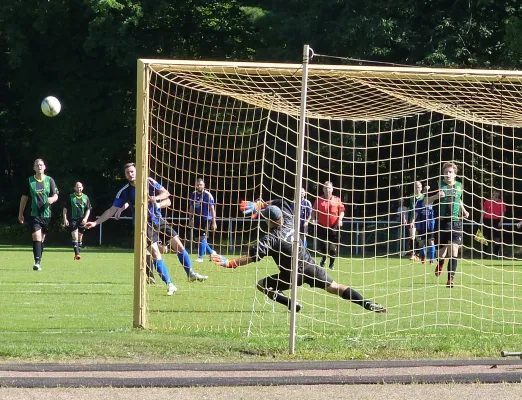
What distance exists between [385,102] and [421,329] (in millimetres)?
3527

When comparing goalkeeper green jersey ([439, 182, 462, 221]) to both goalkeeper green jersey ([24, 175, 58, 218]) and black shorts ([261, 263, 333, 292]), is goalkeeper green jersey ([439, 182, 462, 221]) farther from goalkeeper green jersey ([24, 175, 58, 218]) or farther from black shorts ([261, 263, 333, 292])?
goalkeeper green jersey ([24, 175, 58, 218])

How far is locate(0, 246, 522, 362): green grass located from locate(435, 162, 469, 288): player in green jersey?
493mm

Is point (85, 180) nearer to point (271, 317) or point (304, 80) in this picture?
point (271, 317)

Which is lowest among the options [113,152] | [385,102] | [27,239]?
[27,239]

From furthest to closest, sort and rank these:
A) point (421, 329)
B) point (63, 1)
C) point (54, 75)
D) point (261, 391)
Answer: point (54, 75), point (63, 1), point (421, 329), point (261, 391)

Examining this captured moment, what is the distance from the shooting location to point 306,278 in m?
10.8

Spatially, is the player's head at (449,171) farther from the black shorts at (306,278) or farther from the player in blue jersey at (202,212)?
the black shorts at (306,278)

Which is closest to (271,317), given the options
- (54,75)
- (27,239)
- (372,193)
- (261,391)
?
(261,391)

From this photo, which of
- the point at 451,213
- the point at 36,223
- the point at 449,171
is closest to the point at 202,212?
the point at 36,223

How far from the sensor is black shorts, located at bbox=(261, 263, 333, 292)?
10664 millimetres

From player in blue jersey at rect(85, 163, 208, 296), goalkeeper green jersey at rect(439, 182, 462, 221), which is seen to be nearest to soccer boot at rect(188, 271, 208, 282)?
player in blue jersey at rect(85, 163, 208, 296)

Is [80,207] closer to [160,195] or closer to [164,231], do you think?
[164,231]

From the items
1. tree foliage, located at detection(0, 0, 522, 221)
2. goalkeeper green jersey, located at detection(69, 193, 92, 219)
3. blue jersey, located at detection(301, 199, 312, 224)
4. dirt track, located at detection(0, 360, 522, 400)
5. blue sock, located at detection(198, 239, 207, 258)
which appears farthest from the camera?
tree foliage, located at detection(0, 0, 522, 221)

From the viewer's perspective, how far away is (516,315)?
39.3ft
